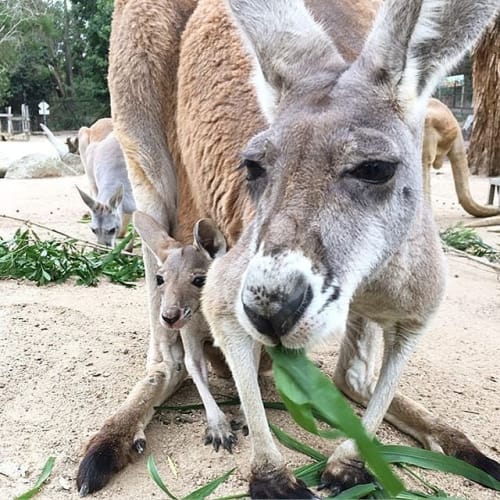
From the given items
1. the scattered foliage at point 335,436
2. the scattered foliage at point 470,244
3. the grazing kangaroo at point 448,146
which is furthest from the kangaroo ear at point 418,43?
the grazing kangaroo at point 448,146

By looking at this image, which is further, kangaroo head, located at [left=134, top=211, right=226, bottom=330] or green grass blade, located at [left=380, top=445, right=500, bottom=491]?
kangaroo head, located at [left=134, top=211, right=226, bottom=330]

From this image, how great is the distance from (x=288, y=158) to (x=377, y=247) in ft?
0.95

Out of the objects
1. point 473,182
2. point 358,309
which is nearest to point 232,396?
point 358,309

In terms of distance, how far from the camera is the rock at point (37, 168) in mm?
12147

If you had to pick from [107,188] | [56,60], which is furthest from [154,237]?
[56,60]

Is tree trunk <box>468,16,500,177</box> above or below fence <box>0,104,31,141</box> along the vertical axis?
above

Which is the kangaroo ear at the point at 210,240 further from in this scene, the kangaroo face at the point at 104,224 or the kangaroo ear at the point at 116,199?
the kangaroo ear at the point at 116,199

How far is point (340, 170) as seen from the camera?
1520 millimetres

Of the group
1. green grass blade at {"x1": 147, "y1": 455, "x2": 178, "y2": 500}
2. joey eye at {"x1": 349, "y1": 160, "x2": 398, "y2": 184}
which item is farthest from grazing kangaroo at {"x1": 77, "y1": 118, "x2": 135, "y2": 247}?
joey eye at {"x1": 349, "y1": 160, "x2": 398, "y2": 184}

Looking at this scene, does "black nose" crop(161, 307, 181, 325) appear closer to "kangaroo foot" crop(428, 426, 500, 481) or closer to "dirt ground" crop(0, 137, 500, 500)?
"dirt ground" crop(0, 137, 500, 500)

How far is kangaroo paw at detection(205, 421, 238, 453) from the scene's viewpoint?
2.10m

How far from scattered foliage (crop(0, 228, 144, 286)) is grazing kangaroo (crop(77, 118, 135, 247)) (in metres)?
1.39

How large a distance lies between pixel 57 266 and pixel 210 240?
2059 mm

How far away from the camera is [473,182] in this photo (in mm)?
10508
